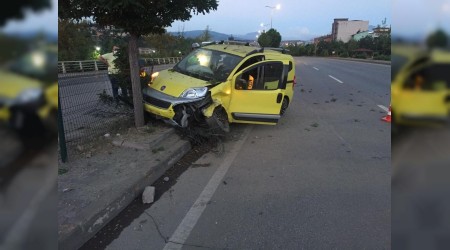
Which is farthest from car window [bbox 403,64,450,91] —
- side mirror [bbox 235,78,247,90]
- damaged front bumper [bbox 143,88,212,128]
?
side mirror [bbox 235,78,247,90]

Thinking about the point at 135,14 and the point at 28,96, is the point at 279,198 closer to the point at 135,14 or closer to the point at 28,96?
the point at 135,14

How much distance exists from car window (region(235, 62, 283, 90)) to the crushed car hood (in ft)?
3.10

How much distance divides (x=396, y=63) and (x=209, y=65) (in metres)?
6.74

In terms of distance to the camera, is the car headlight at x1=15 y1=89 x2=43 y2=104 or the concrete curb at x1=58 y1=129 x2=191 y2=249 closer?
the car headlight at x1=15 y1=89 x2=43 y2=104

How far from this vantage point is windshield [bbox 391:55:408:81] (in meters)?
0.73

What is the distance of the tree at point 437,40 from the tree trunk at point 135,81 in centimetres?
587

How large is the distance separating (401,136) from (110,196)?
361 cm

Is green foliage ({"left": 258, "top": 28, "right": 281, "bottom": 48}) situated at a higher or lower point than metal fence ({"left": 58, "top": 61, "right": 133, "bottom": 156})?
higher

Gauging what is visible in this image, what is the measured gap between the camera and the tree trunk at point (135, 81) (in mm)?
6145

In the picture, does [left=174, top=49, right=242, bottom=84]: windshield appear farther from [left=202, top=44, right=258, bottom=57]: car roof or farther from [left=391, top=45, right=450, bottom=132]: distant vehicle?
[left=391, top=45, right=450, bottom=132]: distant vehicle

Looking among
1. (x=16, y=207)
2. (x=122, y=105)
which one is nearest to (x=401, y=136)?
(x=16, y=207)

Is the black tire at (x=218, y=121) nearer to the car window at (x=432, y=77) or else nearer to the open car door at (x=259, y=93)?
the open car door at (x=259, y=93)

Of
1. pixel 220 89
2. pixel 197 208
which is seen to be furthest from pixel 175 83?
pixel 197 208

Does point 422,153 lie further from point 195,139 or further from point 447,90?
point 195,139
